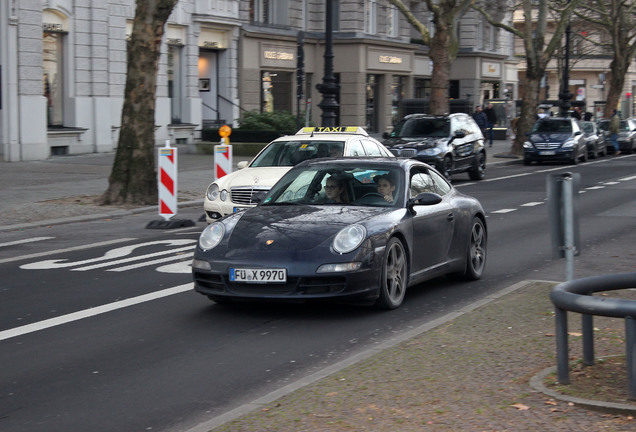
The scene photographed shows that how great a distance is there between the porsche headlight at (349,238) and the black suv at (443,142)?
52.9 ft

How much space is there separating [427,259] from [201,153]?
87.2 feet

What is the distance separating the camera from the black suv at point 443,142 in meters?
25.6

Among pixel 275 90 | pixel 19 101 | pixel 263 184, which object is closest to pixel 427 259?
pixel 263 184

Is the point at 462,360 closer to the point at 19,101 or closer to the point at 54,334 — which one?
the point at 54,334

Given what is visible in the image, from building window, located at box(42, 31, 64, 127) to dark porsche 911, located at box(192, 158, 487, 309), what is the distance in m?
23.0

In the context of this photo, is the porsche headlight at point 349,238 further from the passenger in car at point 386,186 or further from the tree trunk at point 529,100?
the tree trunk at point 529,100

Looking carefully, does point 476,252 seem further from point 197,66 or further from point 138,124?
point 197,66

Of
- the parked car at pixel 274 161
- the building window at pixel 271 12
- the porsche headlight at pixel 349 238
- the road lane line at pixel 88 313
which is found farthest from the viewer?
the building window at pixel 271 12

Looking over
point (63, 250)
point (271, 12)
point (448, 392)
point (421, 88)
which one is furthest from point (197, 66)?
point (448, 392)

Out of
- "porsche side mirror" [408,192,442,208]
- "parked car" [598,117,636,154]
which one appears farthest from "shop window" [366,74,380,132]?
"porsche side mirror" [408,192,442,208]

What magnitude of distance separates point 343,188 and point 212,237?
4.76 ft

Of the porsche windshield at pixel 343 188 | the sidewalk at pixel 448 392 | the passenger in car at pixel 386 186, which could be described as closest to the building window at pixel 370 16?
the porsche windshield at pixel 343 188

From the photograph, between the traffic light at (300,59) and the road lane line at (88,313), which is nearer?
the road lane line at (88,313)

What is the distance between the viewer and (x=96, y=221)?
17.6m
